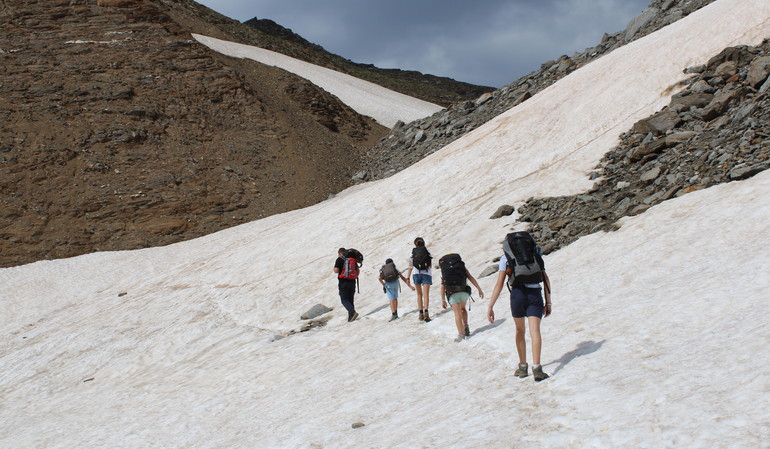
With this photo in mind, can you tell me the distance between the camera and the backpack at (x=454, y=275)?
11.6 m

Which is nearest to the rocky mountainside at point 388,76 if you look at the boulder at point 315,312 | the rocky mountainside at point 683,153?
the rocky mountainside at point 683,153

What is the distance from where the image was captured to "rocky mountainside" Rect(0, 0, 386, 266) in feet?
128

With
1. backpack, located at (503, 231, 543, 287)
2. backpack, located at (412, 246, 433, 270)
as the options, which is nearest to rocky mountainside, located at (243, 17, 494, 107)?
backpack, located at (412, 246, 433, 270)

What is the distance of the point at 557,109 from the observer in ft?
93.4

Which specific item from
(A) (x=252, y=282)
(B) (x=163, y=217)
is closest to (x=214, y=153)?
(B) (x=163, y=217)

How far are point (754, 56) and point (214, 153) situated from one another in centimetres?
3749

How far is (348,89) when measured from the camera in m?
76.9

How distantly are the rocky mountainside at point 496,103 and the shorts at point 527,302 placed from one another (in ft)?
109

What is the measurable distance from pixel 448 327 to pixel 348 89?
220 ft

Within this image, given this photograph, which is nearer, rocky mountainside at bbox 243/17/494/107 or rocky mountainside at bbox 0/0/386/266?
rocky mountainside at bbox 0/0/386/266

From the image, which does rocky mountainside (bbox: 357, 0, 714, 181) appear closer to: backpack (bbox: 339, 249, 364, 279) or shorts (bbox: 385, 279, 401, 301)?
backpack (bbox: 339, 249, 364, 279)

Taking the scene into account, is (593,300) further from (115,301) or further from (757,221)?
(115,301)

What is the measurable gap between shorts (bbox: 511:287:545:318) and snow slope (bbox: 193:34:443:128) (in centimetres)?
5829

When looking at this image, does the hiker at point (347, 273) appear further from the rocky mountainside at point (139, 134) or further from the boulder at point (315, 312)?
the rocky mountainside at point (139, 134)
